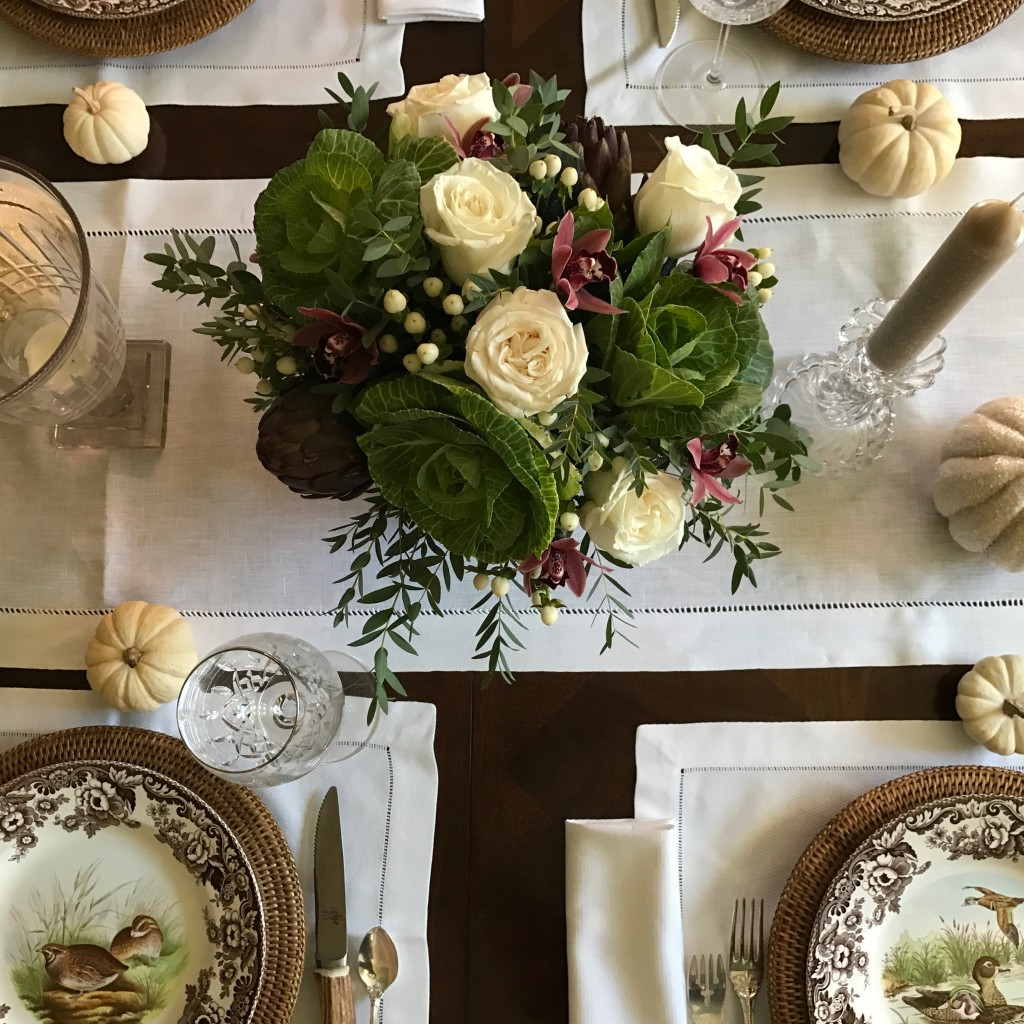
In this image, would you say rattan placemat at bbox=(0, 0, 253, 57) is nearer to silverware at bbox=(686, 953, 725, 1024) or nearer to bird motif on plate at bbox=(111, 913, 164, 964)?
bird motif on plate at bbox=(111, 913, 164, 964)

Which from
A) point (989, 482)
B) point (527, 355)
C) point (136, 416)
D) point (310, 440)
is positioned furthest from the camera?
point (136, 416)

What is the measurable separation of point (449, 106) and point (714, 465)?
28cm

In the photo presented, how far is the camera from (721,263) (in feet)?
1.75

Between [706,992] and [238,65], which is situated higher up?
[238,65]

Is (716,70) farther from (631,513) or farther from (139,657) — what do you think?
(139,657)

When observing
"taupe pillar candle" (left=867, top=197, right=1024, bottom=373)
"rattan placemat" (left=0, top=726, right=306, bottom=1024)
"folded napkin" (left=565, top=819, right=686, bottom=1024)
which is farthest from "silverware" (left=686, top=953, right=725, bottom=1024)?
"taupe pillar candle" (left=867, top=197, right=1024, bottom=373)

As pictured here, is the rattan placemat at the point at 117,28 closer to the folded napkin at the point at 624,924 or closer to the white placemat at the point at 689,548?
the white placemat at the point at 689,548

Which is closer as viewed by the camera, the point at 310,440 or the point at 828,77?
the point at 310,440

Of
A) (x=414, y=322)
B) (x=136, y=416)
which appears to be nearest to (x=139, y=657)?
(x=136, y=416)

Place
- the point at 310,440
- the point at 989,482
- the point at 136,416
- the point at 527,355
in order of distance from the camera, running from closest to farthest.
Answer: the point at 527,355 → the point at 310,440 → the point at 989,482 → the point at 136,416

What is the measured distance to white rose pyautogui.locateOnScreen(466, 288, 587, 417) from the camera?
0.46 m

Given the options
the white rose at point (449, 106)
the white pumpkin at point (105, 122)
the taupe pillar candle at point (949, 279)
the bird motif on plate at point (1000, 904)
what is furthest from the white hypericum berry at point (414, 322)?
the bird motif on plate at point (1000, 904)

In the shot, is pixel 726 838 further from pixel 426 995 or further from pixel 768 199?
pixel 768 199

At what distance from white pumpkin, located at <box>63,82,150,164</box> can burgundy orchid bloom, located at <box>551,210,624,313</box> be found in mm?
601
